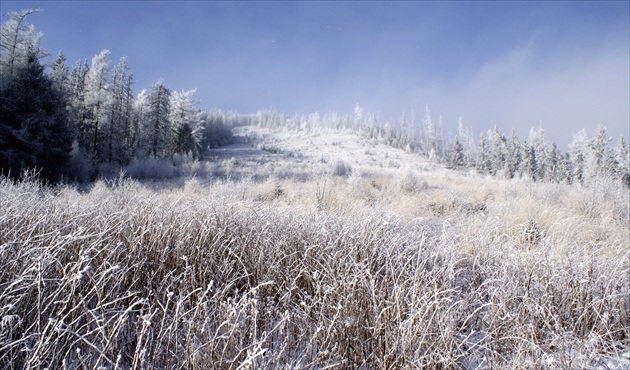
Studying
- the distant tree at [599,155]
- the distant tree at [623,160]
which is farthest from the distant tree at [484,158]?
the distant tree at [623,160]

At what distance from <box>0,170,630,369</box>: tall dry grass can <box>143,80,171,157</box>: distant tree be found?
28.4 meters

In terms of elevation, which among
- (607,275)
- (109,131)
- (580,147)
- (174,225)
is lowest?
(607,275)

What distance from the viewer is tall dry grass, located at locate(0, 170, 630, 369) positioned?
1271mm

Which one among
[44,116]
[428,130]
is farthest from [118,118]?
[428,130]

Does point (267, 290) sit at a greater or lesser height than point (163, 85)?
lesser

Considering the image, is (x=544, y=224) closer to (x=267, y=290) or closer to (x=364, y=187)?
(x=267, y=290)

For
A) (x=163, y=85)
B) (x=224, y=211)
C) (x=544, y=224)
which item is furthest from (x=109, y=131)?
(x=544, y=224)

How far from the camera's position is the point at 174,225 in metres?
2.55

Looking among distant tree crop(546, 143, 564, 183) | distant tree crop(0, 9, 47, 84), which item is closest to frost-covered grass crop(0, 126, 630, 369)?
distant tree crop(0, 9, 47, 84)

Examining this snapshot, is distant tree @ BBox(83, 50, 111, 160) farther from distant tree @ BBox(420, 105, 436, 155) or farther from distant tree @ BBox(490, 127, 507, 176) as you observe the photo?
distant tree @ BBox(420, 105, 436, 155)

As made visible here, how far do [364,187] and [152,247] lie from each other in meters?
9.68

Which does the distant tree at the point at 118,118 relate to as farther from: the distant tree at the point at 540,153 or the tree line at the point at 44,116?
the distant tree at the point at 540,153

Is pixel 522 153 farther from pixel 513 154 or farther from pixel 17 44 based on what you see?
pixel 17 44

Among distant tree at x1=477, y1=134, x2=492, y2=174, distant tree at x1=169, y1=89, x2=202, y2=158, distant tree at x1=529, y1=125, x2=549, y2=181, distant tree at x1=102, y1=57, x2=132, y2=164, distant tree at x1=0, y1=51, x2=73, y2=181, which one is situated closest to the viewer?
distant tree at x1=0, y1=51, x2=73, y2=181
